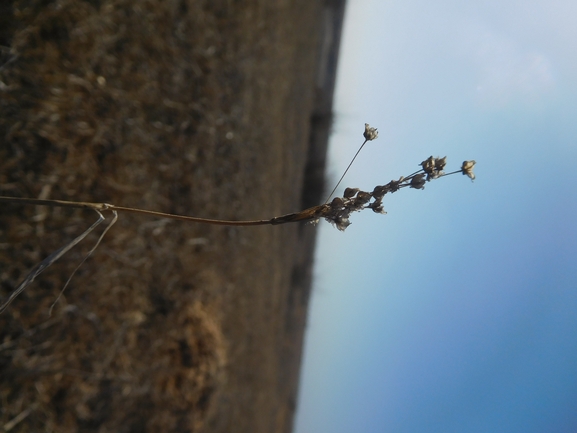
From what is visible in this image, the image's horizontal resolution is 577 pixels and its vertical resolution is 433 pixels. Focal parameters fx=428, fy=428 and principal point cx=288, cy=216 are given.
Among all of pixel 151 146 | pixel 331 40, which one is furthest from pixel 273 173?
pixel 331 40

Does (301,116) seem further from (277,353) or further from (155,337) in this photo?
(155,337)

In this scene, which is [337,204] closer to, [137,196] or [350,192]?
[350,192]

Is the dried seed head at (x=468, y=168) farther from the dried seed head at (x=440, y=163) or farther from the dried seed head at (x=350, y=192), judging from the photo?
the dried seed head at (x=350, y=192)

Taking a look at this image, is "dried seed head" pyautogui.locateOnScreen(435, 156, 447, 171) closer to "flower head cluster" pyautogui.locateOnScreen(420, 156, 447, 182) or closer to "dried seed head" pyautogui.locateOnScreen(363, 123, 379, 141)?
"flower head cluster" pyautogui.locateOnScreen(420, 156, 447, 182)

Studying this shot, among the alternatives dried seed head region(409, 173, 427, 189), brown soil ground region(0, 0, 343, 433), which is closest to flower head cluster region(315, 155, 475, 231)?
dried seed head region(409, 173, 427, 189)

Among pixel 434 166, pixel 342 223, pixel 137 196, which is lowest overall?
pixel 342 223

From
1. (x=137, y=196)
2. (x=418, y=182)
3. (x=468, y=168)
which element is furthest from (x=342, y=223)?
(x=137, y=196)
